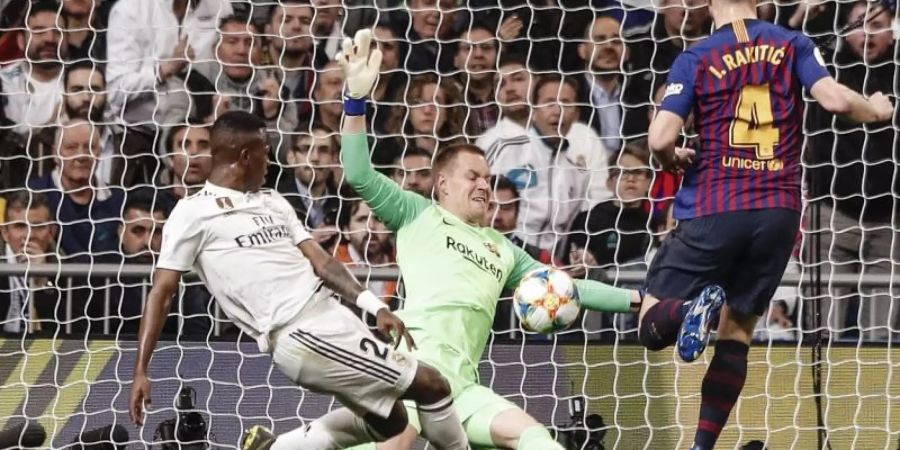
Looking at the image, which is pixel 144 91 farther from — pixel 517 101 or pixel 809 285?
pixel 809 285

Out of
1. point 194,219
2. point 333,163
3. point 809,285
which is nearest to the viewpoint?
point 194,219

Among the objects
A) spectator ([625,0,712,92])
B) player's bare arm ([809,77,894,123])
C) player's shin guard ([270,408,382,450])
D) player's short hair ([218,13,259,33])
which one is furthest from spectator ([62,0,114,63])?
player's bare arm ([809,77,894,123])

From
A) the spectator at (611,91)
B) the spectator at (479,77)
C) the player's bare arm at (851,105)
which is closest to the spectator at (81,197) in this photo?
the spectator at (479,77)

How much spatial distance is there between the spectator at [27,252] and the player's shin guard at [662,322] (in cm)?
322

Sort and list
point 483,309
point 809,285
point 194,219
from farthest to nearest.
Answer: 1. point 809,285
2. point 483,309
3. point 194,219

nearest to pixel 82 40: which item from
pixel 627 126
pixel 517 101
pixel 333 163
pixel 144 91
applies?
pixel 144 91

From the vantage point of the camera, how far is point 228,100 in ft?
28.9

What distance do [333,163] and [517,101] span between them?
976 mm

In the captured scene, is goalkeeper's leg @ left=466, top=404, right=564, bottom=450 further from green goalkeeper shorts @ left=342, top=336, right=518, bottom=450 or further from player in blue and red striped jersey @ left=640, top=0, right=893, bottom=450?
player in blue and red striped jersey @ left=640, top=0, right=893, bottom=450

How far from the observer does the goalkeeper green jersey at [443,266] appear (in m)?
6.65

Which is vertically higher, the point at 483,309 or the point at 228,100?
the point at 228,100

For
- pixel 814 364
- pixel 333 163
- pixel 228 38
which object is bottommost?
pixel 814 364

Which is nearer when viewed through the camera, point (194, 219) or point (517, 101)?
point (194, 219)

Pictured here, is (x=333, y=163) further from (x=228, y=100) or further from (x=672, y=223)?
(x=672, y=223)
